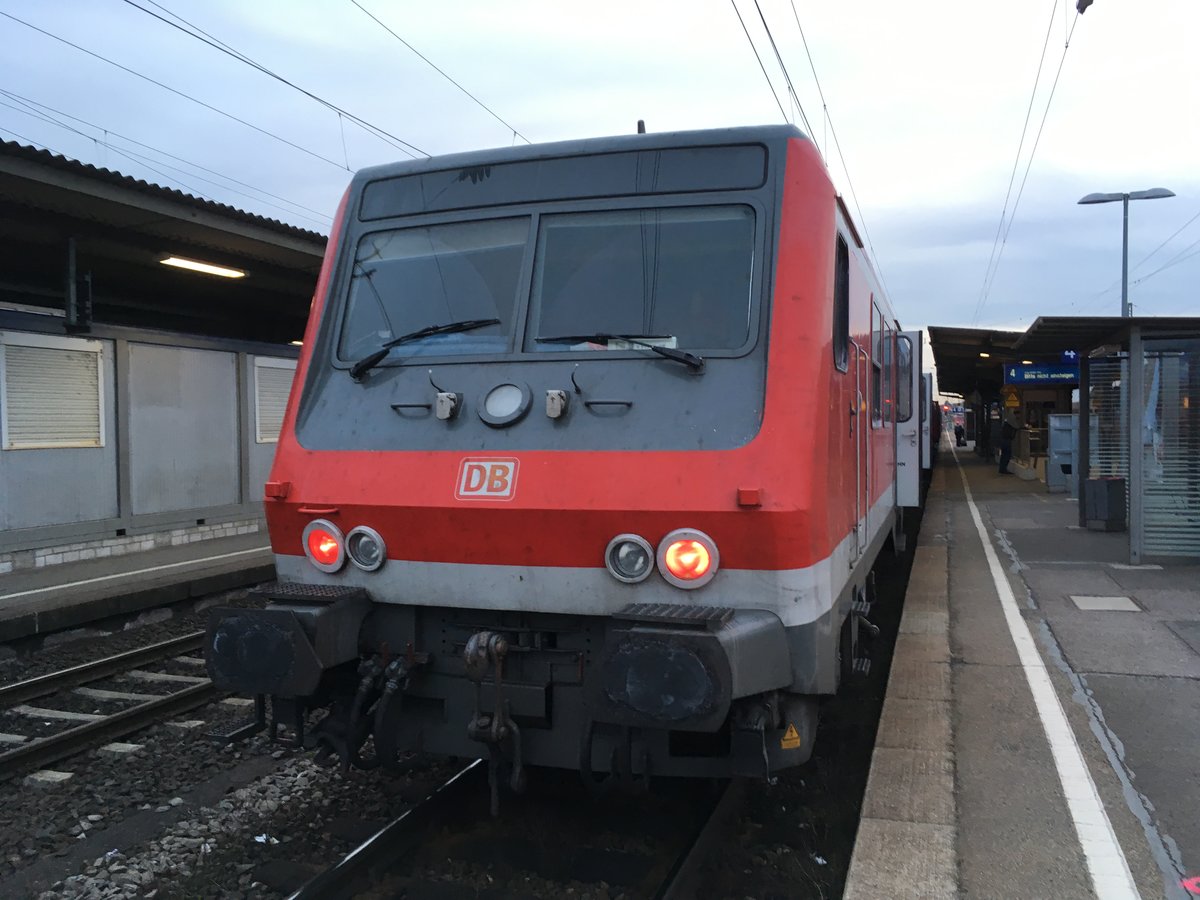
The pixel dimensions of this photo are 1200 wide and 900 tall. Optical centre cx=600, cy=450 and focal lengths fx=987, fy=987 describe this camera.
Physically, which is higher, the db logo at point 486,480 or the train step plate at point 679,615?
the db logo at point 486,480

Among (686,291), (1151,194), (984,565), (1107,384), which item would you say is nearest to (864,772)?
(686,291)

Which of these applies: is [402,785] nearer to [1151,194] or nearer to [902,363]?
[902,363]

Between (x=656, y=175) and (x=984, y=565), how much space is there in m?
8.80

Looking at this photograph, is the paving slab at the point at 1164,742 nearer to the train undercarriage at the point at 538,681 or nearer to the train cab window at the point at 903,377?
the train undercarriage at the point at 538,681

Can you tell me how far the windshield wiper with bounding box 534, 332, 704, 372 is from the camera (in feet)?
12.9

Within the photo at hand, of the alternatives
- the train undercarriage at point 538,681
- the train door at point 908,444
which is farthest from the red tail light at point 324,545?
the train door at point 908,444

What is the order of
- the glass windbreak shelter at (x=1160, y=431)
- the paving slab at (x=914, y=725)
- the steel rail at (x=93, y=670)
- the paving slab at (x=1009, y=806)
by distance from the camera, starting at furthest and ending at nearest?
the glass windbreak shelter at (x=1160, y=431)
the steel rail at (x=93, y=670)
the paving slab at (x=914, y=725)
the paving slab at (x=1009, y=806)

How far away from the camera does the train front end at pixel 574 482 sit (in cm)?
362

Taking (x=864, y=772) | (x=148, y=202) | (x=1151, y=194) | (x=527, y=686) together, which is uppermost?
(x=1151, y=194)

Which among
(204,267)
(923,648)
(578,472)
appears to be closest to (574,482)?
(578,472)

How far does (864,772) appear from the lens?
5676 millimetres

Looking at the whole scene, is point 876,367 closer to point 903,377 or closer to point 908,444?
point 903,377

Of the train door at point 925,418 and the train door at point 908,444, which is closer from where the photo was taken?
the train door at point 908,444

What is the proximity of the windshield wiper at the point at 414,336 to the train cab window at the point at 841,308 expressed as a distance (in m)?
1.50
